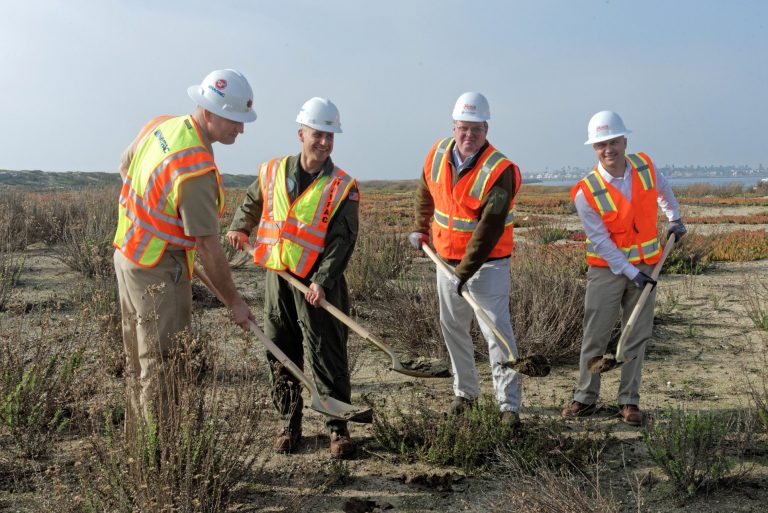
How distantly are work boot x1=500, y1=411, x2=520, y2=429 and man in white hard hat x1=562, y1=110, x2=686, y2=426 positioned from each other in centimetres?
67

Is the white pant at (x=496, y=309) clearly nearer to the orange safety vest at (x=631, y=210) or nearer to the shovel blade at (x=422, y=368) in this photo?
the shovel blade at (x=422, y=368)

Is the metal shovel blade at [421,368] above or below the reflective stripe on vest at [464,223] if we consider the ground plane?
below

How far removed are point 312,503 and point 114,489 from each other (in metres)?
1.12

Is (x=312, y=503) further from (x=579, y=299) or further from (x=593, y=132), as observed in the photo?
(x=579, y=299)

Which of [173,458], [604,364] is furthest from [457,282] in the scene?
[173,458]

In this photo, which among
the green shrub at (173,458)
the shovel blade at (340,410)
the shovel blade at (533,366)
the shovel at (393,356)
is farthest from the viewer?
the shovel blade at (533,366)

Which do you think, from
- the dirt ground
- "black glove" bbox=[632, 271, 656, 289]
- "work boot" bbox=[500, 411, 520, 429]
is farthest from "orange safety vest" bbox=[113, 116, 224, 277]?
"black glove" bbox=[632, 271, 656, 289]

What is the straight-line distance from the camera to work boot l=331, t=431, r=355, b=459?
164 inches

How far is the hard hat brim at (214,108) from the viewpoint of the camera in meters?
3.39

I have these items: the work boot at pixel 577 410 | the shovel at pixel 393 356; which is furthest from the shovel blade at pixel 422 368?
the work boot at pixel 577 410

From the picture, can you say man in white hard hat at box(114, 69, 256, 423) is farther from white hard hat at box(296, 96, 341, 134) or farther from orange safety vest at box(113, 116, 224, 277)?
white hard hat at box(296, 96, 341, 134)

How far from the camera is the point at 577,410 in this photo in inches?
191

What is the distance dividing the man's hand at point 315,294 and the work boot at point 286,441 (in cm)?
87

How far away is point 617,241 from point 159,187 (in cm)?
306
